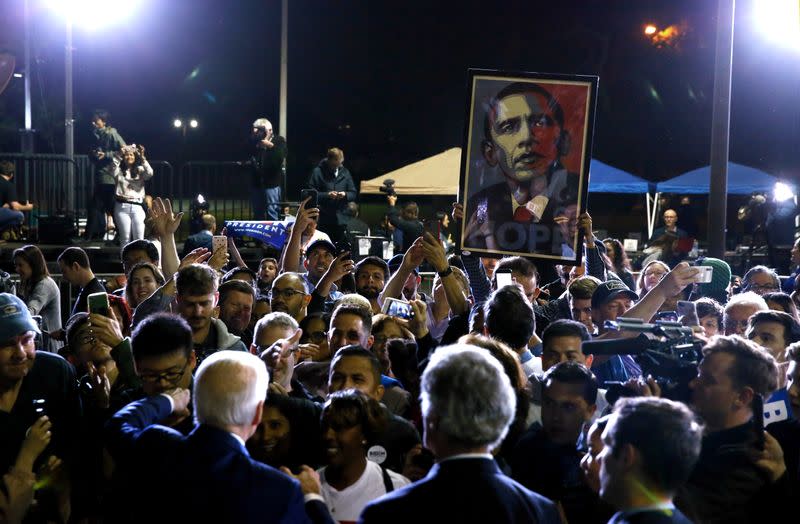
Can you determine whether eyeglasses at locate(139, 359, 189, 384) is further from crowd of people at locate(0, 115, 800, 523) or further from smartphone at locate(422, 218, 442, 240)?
smartphone at locate(422, 218, 442, 240)

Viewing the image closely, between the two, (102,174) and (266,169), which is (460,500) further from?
(102,174)

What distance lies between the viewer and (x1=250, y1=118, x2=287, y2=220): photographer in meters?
15.3

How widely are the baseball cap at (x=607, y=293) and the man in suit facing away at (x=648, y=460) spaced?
12.9 feet

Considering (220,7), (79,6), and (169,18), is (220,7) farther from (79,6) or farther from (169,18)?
(79,6)

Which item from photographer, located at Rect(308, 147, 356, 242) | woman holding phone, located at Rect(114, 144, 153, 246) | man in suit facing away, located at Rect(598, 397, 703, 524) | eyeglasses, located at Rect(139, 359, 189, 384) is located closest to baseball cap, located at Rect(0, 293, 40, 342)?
eyeglasses, located at Rect(139, 359, 189, 384)

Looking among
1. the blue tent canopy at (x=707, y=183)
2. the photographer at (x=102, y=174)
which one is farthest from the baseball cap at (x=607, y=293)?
the blue tent canopy at (x=707, y=183)

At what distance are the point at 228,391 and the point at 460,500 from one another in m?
0.94

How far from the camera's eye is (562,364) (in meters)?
4.83

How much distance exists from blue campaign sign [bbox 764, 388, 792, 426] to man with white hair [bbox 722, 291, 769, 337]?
2.39 metres

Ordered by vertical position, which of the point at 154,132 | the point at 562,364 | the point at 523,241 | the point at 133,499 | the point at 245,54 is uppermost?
the point at 245,54

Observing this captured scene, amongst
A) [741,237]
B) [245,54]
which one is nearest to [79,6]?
[245,54]

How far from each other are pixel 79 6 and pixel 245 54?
496 inches

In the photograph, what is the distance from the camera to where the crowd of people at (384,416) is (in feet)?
10.8

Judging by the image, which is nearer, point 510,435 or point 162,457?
point 162,457
